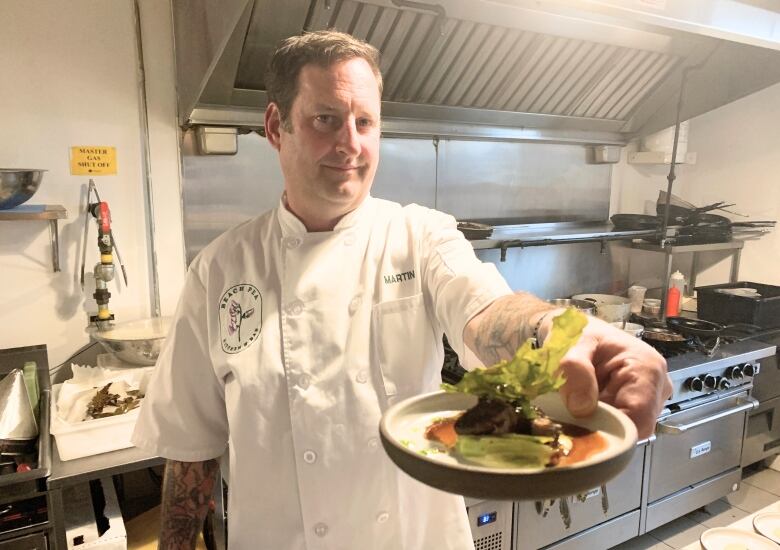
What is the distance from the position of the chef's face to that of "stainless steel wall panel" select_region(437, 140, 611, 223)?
1.67 metres

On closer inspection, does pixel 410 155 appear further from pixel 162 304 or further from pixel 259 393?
pixel 259 393

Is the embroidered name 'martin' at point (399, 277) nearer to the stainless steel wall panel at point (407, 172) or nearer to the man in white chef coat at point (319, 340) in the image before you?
the man in white chef coat at point (319, 340)

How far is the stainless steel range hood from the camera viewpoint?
5.92 ft

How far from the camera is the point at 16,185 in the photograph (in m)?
1.71

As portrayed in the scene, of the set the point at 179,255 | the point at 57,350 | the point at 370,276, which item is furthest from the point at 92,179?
the point at 370,276

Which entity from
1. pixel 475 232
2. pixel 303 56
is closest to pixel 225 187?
pixel 475 232

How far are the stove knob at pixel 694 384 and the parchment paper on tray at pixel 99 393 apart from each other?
81.1 inches

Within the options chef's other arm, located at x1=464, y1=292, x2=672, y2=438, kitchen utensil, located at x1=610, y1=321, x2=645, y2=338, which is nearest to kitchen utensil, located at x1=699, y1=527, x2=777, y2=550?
chef's other arm, located at x1=464, y1=292, x2=672, y2=438

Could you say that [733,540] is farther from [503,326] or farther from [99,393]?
[99,393]

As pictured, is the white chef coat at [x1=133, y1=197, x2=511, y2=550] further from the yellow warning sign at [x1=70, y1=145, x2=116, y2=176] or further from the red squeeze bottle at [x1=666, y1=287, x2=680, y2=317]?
the red squeeze bottle at [x1=666, y1=287, x2=680, y2=317]

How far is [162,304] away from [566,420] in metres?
1.87

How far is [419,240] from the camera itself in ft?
3.65

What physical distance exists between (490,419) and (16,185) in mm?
1692

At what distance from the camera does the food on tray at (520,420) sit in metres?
0.58
